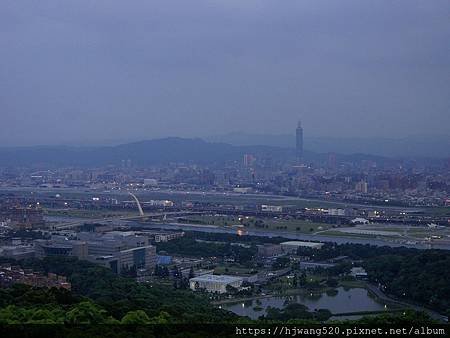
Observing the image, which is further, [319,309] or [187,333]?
[319,309]

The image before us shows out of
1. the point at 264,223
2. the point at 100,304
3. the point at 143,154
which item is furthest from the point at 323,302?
the point at 143,154

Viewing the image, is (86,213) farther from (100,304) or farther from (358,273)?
(100,304)

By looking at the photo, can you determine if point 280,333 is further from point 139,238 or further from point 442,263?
point 139,238

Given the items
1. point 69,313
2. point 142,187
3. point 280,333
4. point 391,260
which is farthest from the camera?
point 142,187

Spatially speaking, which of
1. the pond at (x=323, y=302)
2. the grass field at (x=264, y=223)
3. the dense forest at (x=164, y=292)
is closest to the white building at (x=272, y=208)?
the grass field at (x=264, y=223)

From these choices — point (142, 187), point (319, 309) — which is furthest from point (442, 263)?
point (142, 187)

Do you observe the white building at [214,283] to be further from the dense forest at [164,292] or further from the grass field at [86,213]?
the grass field at [86,213]
